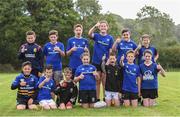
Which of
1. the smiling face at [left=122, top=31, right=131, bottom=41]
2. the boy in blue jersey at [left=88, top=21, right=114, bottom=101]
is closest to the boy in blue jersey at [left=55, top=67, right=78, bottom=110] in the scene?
the boy in blue jersey at [left=88, top=21, right=114, bottom=101]

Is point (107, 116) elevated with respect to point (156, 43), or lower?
lower

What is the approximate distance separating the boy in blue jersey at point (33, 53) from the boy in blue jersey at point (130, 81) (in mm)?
2269

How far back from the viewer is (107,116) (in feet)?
35.8

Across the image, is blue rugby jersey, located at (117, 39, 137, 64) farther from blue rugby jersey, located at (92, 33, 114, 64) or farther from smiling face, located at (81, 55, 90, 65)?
smiling face, located at (81, 55, 90, 65)

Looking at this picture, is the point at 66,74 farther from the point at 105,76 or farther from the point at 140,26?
the point at 140,26

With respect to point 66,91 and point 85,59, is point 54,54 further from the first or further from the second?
point 66,91

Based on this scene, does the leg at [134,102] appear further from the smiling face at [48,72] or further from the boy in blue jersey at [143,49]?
the smiling face at [48,72]

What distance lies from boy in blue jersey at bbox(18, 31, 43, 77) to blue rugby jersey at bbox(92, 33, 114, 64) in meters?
1.53

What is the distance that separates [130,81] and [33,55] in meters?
2.75

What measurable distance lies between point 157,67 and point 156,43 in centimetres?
6526

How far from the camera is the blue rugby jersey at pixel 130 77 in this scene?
42.6 feet

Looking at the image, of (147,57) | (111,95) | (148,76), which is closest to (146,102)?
(148,76)

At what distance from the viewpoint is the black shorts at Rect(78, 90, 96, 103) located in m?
12.7

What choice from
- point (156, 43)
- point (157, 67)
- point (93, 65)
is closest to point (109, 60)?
point (93, 65)
